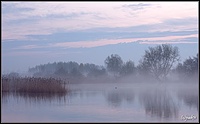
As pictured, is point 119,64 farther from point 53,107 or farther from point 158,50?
point 53,107

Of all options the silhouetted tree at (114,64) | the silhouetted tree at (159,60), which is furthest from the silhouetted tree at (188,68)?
the silhouetted tree at (114,64)

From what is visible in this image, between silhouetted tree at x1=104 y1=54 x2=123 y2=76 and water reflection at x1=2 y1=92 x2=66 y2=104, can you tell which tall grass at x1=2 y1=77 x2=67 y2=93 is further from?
Result: silhouetted tree at x1=104 y1=54 x2=123 y2=76

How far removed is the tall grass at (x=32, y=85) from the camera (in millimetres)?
21297

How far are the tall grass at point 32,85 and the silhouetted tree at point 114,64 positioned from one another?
2939cm

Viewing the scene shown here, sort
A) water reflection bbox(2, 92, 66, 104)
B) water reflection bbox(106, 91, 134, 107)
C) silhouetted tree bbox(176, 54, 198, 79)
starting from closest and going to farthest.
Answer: water reflection bbox(106, 91, 134, 107) < water reflection bbox(2, 92, 66, 104) < silhouetted tree bbox(176, 54, 198, 79)

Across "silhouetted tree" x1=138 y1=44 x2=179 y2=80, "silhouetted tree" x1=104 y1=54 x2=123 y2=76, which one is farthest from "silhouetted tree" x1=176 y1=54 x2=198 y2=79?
"silhouetted tree" x1=104 y1=54 x2=123 y2=76

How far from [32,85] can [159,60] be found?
21.2 meters

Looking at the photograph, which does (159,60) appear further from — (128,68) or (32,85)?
(32,85)

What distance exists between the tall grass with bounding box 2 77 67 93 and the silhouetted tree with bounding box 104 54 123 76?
2939cm

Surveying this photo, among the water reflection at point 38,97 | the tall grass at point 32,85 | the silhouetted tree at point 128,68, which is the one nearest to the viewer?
the water reflection at point 38,97

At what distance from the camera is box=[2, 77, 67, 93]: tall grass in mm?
21297

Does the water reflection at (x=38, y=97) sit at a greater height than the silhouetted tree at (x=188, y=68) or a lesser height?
lesser

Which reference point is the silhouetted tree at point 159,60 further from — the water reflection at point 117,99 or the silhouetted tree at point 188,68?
the water reflection at point 117,99

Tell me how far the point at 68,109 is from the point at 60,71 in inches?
1455
